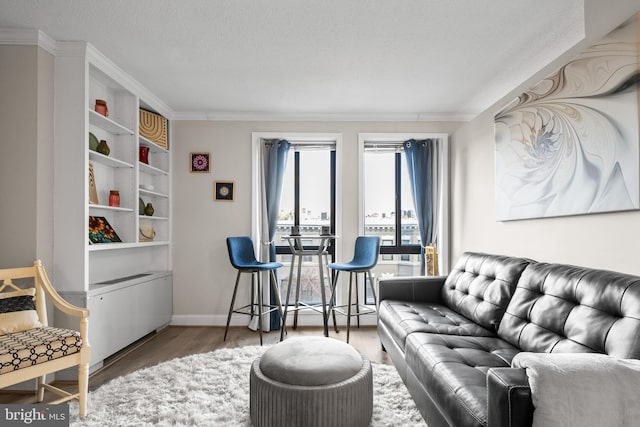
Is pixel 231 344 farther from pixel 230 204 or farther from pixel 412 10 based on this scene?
pixel 412 10

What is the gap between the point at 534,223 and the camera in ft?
9.22

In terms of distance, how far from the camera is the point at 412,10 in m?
2.38

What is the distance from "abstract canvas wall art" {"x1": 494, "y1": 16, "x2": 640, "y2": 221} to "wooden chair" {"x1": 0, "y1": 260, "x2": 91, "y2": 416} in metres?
3.05

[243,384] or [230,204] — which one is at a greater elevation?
[230,204]

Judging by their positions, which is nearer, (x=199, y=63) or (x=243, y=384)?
(x=243, y=384)

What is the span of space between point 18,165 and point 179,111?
202 centimetres

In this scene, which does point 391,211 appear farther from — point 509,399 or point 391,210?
point 509,399

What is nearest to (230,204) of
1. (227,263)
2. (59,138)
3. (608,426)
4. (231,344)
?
(227,263)

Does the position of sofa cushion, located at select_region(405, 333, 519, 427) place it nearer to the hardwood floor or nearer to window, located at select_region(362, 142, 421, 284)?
the hardwood floor

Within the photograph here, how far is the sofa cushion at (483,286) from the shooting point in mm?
2490

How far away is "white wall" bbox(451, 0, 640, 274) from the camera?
1971 millimetres

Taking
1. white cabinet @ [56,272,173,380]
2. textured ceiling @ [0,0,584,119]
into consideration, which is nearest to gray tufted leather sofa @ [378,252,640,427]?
textured ceiling @ [0,0,584,119]

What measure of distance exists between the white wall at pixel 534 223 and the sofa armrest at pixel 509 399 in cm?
114

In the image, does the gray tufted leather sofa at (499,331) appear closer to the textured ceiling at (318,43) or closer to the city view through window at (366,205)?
the textured ceiling at (318,43)
